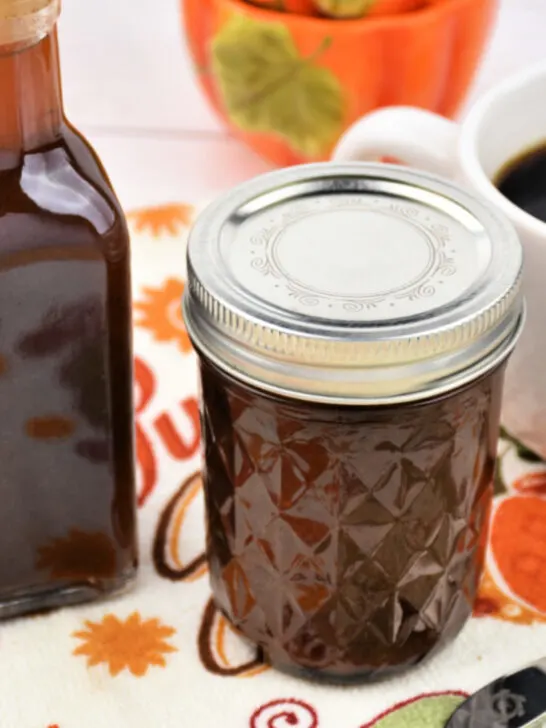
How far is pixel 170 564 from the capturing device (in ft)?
2.29

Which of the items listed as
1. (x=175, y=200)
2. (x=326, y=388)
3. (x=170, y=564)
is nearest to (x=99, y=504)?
(x=170, y=564)

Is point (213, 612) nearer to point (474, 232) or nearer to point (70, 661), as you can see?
point (70, 661)

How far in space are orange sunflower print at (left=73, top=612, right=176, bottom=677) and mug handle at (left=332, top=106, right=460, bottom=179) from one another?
0.30 metres

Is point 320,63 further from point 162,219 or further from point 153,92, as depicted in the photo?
point 153,92

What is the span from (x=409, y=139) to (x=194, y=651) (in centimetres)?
32

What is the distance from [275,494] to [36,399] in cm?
13

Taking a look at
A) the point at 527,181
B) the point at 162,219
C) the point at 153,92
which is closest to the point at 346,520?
the point at 527,181

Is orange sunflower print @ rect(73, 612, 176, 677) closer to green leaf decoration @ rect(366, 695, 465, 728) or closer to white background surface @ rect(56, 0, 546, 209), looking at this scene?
green leaf decoration @ rect(366, 695, 465, 728)

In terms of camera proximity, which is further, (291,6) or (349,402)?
(291,6)

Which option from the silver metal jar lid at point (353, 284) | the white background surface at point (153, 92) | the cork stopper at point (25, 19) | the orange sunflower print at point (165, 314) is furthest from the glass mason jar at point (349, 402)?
the white background surface at point (153, 92)

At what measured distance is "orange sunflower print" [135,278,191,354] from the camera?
86 cm

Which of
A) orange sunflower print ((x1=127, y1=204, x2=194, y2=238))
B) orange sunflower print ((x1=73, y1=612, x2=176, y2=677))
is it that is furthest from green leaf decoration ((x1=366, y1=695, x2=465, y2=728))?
orange sunflower print ((x1=127, y1=204, x2=194, y2=238))

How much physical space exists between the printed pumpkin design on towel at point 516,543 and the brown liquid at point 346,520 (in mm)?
38

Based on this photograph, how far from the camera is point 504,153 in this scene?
77 centimetres
